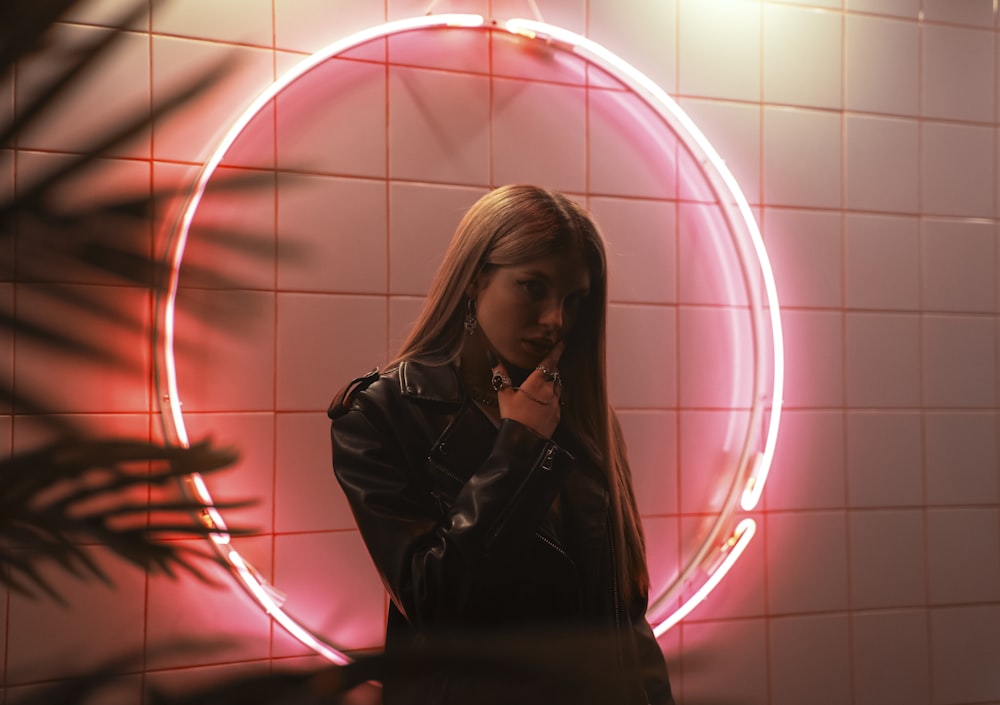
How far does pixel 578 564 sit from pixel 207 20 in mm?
896

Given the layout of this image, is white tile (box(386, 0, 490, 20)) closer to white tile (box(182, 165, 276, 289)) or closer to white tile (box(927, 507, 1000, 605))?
white tile (box(927, 507, 1000, 605))

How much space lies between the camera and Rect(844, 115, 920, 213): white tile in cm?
162

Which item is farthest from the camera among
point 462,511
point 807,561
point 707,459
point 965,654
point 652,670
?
point 965,654

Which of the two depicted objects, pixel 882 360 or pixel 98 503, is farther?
pixel 882 360

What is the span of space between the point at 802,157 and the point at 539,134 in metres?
0.50

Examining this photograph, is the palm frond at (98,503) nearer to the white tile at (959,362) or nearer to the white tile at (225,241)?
the white tile at (225,241)

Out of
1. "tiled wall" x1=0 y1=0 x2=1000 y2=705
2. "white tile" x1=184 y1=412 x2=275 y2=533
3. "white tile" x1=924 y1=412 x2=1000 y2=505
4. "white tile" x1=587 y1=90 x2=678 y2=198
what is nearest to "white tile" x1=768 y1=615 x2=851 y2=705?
"tiled wall" x1=0 y1=0 x2=1000 y2=705

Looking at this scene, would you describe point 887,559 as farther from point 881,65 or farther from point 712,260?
point 881,65

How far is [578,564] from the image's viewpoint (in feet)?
3.93

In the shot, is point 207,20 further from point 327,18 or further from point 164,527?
point 164,527

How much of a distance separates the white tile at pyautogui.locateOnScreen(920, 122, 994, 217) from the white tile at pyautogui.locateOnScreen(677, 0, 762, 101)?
38 centimetres

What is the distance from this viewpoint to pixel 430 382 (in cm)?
122

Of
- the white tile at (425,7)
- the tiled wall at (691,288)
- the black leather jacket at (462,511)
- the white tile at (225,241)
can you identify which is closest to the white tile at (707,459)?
the tiled wall at (691,288)

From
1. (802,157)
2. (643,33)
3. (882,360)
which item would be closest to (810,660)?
(882,360)
